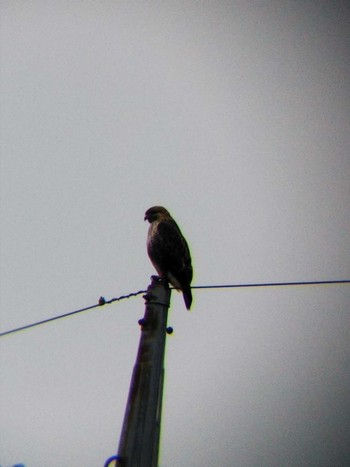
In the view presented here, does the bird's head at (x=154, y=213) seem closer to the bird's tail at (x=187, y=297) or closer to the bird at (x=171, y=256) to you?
the bird at (x=171, y=256)

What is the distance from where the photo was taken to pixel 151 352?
79.5 inches

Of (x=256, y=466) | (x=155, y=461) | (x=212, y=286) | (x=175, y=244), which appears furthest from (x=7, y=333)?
(x=256, y=466)

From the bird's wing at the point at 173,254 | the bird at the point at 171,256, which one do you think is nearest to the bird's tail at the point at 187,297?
the bird at the point at 171,256

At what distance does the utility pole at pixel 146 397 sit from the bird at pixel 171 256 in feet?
7.06

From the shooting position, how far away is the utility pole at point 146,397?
5.51 feet

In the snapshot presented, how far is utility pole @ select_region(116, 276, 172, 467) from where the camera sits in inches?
66.1

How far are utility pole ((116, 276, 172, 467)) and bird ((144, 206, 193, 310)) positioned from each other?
2151 millimetres

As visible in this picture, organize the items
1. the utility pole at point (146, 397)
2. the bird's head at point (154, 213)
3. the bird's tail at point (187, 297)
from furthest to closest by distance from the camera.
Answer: the bird's head at point (154, 213) → the bird's tail at point (187, 297) → the utility pole at point (146, 397)

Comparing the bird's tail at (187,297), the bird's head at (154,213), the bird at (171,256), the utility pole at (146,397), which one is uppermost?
the bird's head at (154,213)

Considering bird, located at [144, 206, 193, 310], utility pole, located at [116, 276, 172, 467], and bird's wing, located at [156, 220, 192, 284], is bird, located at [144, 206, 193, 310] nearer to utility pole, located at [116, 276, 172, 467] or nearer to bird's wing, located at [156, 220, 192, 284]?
bird's wing, located at [156, 220, 192, 284]

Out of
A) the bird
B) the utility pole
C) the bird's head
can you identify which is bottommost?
the utility pole

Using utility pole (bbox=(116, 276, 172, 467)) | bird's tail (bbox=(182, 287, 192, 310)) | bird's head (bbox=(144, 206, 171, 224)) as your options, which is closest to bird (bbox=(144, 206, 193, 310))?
bird's tail (bbox=(182, 287, 192, 310))

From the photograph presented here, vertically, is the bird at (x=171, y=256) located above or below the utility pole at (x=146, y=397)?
above

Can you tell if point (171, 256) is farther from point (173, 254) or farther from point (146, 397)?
point (146, 397)
